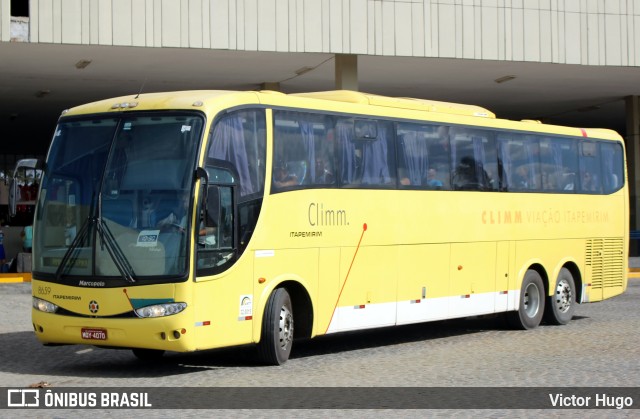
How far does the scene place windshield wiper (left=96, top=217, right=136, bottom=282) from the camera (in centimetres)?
1222

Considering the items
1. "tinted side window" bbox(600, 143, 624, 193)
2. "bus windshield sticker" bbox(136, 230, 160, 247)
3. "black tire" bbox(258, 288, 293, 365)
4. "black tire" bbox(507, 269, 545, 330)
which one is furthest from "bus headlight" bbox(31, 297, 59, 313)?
"tinted side window" bbox(600, 143, 624, 193)

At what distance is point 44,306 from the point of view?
12.8m

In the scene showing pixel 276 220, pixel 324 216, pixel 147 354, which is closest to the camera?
pixel 276 220

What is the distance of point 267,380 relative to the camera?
1202 centimetres

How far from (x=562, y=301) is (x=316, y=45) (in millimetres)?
12173

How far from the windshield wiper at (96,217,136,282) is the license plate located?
63 centimetres

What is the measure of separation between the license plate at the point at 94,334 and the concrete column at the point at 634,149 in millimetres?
32323

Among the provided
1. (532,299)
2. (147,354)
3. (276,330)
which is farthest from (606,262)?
(147,354)

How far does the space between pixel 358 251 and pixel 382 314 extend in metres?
0.97

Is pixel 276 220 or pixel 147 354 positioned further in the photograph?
pixel 147 354

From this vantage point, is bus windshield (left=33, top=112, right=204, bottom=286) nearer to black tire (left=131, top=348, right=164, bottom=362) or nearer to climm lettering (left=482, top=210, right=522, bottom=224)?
black tire (left=131, top=348, right=164, bottom=362)

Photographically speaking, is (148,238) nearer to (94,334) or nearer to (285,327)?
(94,334)

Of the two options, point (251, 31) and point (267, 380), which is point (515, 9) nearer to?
point (251, 31)

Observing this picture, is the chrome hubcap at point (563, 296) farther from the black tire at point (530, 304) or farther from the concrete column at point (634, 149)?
the concrete column at point (634, 149)
